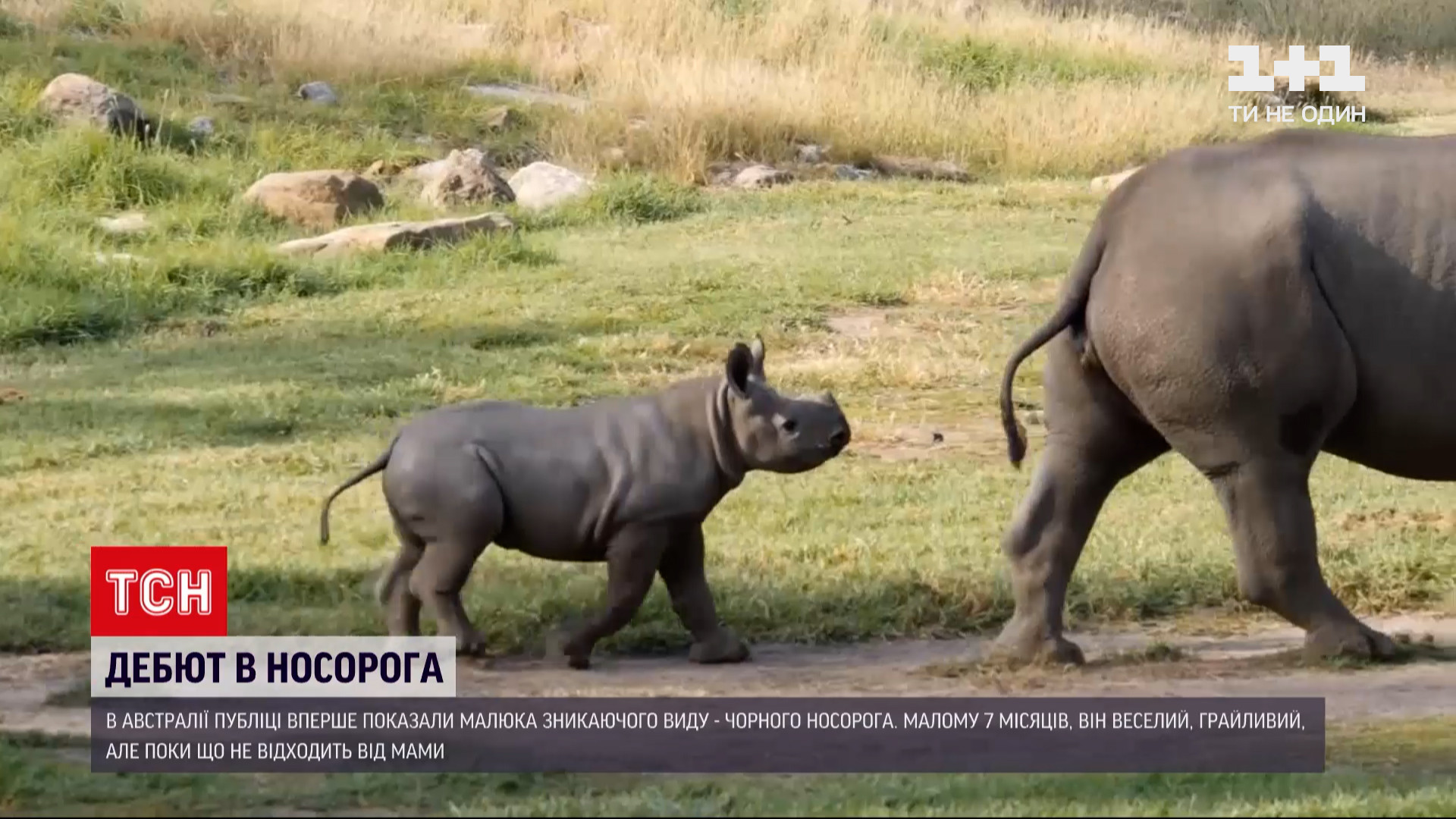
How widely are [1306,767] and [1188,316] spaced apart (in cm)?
145

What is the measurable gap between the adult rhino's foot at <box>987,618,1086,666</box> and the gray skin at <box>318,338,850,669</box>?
2.54 ft

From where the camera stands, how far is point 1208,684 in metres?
6.63

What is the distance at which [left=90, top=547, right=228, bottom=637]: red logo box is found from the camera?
7.31 metres

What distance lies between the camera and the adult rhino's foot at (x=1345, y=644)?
6805 mm

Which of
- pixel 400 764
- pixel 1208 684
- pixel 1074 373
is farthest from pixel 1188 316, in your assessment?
pixel 400 764

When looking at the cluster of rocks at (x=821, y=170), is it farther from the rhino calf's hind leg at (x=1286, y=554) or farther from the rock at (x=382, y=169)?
the rhino calf's hind leg at (x=1286, y=554)

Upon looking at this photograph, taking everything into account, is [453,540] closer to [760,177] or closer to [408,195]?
[408,195]

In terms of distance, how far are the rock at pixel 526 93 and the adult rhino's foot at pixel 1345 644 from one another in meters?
14.2

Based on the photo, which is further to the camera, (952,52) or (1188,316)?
(952,52)

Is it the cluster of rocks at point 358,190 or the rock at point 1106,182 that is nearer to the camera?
the cluster of rocks at point 358,190

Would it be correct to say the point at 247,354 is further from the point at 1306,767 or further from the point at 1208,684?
the point at 1306,767

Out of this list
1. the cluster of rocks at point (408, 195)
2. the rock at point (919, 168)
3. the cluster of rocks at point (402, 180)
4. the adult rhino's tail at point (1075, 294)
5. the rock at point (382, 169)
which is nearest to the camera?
the adult rhino's tail at point (1075, 294)

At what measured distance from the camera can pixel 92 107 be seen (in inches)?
671
